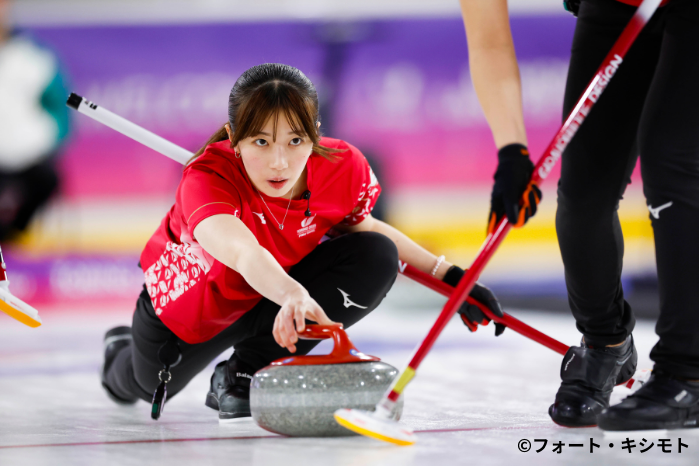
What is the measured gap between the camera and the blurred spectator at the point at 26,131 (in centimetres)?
447

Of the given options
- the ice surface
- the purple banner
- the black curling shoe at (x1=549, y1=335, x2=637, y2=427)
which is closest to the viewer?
the ice surface

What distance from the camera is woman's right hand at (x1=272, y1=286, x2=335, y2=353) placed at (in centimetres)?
116

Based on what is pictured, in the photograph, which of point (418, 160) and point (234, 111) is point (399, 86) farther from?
point (234, 111)

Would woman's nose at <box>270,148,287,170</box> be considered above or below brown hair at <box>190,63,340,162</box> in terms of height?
below

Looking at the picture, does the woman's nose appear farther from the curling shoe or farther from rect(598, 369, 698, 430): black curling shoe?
rect(598, 369, 698, 430): black curling shoe

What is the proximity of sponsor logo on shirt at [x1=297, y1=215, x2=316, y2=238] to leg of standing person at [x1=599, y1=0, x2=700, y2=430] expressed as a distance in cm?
70

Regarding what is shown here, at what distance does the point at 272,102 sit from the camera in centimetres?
141

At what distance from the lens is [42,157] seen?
4547 mm

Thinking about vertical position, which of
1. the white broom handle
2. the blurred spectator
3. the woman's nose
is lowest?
the woman's nose

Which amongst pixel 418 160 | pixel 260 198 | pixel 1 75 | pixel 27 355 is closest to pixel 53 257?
pixel 1 75

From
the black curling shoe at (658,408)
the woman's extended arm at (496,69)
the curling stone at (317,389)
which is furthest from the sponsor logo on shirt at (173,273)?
the black curling shoe at (658,408)

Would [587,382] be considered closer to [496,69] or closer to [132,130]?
[496,69]

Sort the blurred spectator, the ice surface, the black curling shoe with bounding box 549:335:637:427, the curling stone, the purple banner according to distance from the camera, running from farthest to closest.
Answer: the purple banner
the blurred spectator
the black curling shoe with bounding box 549:335:637:427
the curling stone
the ice surface

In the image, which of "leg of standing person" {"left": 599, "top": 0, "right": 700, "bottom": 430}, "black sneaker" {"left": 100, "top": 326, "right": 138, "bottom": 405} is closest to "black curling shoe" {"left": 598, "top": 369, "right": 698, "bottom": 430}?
"leg of standing person" {"left": 599, "top": 0, "right": 700, "bottom": 430}
